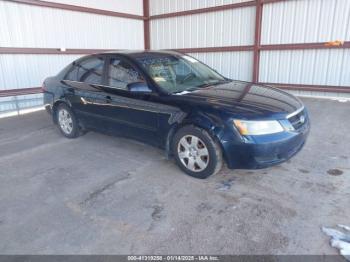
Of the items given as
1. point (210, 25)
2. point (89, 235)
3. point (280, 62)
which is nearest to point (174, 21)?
point (210, 25)

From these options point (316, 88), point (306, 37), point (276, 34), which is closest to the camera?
point (306, 37)

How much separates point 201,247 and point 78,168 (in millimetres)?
2172

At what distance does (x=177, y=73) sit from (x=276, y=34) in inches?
214

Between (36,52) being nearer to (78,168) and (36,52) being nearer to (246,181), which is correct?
(78,168)

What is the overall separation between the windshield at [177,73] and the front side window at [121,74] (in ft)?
0.52

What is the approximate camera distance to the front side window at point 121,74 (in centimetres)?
359

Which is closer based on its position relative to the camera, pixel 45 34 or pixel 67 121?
pixel 67 121

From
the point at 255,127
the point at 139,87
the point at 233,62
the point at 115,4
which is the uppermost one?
the point at 115,4

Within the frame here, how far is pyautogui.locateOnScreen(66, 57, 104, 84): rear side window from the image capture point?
4071mm

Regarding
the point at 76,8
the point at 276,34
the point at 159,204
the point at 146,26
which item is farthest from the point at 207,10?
the point at 159,204

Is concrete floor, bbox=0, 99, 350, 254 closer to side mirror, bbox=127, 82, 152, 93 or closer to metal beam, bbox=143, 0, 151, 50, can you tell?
side mirror, bbox=127, 82, 152, 93

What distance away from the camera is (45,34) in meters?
→ 7.68

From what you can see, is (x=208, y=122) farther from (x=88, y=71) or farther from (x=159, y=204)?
(x=88, y=71)

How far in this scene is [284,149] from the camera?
9.41ft
